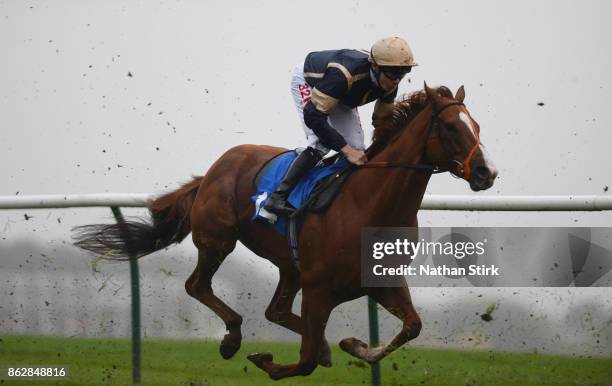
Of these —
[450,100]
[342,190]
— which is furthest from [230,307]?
[450,100]

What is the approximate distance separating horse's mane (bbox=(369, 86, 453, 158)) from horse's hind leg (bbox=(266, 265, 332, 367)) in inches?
40.8

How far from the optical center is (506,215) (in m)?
6.30

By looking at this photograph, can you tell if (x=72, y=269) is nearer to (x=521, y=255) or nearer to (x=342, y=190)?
(x=342, y=190)

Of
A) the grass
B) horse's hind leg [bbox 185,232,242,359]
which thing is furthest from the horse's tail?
the grass

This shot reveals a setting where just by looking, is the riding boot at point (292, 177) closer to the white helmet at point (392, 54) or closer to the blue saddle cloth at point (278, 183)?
the blue saddle cloth at point (278, 183)

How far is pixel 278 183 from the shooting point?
239 inches

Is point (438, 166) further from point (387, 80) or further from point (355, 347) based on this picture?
point (355, 347)

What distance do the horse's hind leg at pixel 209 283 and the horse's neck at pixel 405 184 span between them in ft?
4.04

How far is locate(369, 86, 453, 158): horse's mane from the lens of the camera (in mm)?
5629

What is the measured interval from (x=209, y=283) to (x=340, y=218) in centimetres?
127

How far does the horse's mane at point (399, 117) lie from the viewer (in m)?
5.63

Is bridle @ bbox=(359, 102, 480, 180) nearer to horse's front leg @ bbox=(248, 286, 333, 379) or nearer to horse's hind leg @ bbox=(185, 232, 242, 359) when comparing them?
horse's front leg @ bbox=(248, 286, 333, 379)

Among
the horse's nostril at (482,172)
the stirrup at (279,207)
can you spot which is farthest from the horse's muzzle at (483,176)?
the stirrup at (279,207)

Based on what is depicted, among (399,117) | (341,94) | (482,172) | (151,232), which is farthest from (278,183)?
(482,172)
